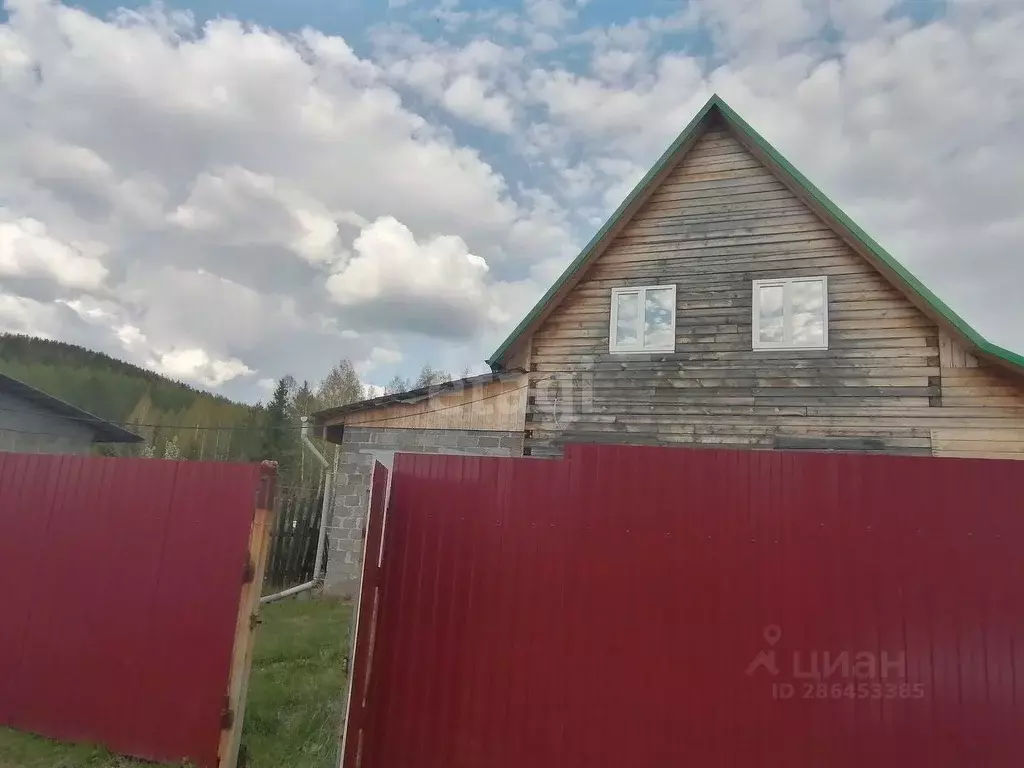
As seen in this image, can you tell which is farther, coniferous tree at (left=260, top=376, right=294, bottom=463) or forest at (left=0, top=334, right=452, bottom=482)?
forest at (left=0, top=334, right=452, bottom=482)

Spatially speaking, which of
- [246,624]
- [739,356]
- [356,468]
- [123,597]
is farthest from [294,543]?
[739,356]

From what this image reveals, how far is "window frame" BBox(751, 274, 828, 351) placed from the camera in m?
9.52

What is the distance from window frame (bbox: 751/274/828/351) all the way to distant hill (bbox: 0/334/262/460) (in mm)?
31106

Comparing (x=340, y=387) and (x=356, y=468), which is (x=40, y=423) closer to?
(x=356, y=468)

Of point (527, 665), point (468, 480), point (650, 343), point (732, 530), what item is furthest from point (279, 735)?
point (650, 343)

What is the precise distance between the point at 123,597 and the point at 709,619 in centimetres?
419

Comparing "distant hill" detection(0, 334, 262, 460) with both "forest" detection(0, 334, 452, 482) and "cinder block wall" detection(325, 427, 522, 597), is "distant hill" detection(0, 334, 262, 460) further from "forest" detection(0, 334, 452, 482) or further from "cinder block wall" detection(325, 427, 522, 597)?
"cinder block wall" detection(325, 427, 522, 597)

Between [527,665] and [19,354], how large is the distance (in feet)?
150

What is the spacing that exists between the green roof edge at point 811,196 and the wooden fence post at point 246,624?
6847 mm

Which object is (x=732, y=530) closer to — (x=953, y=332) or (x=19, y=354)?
(x=953, y=332)

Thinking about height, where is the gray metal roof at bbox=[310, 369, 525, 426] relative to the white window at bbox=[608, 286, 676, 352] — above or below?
Result: below

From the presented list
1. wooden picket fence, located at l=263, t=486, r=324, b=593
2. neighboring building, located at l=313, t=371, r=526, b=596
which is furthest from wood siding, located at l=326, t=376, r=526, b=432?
wooden picket fence, located at l=263, t=486, r=324, b=593

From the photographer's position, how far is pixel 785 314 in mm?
9734

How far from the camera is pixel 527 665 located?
396 centimetres
